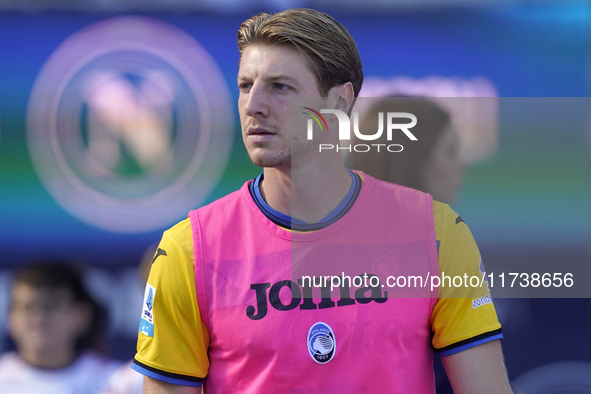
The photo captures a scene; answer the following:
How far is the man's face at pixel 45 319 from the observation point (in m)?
1.76

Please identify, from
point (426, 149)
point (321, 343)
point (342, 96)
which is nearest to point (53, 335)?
point (321, 343)

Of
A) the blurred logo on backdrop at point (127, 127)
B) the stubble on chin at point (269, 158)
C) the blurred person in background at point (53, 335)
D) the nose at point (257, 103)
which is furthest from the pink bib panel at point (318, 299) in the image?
the blurred person in background at point (53, 335)

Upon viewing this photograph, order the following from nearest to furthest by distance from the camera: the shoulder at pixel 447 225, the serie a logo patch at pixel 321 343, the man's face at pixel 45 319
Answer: the serie a logo patch at pixel 321 343, the shoulder at pixel 447 225, the man's face at pixel 45 319

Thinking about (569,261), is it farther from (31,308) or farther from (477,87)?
(31,308)

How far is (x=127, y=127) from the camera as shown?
179 centimetres

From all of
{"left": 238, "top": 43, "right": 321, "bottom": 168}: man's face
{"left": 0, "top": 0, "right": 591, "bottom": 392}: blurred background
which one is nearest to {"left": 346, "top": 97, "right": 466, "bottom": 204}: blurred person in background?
{"left": 0, "top": 0, "right": 591, "bottom": 392}: blurred background

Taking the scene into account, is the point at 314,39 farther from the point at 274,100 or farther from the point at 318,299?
the point at 318,299

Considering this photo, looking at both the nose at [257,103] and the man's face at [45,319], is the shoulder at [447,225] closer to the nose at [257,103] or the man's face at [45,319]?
the nose at [257,103]

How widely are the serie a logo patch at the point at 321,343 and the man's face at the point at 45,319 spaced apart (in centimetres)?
89

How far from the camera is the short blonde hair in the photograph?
4.62 ft

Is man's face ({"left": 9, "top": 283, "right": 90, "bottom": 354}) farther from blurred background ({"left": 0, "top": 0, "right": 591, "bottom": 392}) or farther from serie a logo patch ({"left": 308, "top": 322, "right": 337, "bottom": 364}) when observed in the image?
serie a logo patch ({"left": 308, "top": 322, "right": 337, "bottom": 364})

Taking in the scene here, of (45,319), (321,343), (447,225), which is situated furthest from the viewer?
(45,319)

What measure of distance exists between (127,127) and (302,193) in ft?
A: 2.36

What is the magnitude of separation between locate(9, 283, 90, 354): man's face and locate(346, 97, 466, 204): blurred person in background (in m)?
1.19
